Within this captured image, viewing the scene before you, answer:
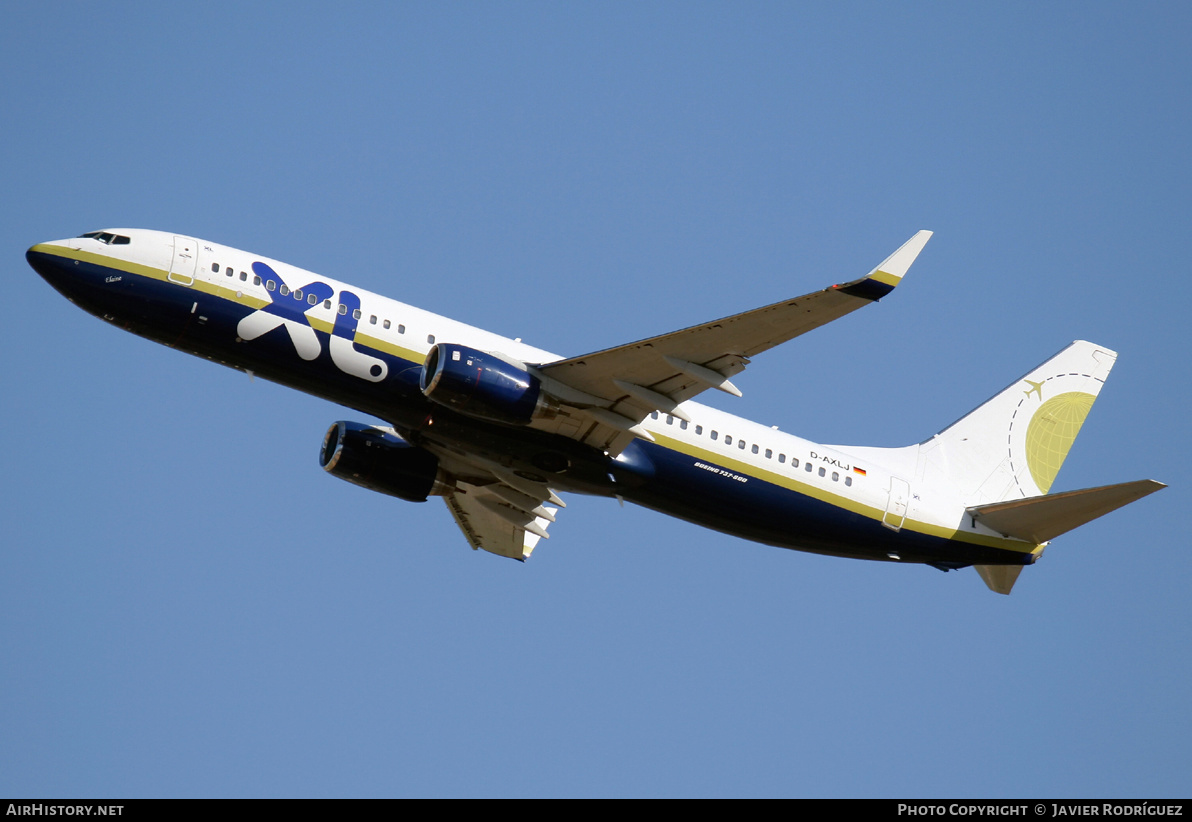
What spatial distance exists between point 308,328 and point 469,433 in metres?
5.42

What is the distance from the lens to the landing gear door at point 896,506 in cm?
3856

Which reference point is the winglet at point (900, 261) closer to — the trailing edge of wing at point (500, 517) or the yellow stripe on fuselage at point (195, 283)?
the yellow stripe on fuselage at point (195, 283)

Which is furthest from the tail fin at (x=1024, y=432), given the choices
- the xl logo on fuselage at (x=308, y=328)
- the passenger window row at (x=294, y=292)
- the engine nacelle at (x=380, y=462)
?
the passenger window row at (x=294, y=292)

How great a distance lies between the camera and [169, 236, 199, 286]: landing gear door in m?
34.0

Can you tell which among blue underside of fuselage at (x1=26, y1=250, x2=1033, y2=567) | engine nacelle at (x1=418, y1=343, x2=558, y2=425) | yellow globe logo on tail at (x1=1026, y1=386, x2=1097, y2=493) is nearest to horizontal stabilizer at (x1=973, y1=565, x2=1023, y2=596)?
blue underside of fuselage at (x1=26, y1=250, x2=1033, y2=567)

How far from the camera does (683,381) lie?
1304 inches

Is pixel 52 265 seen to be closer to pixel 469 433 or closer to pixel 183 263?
pixel 183 263

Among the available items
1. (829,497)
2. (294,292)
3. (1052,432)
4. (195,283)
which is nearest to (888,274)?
(829,497)

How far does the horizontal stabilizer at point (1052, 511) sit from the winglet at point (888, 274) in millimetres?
10282

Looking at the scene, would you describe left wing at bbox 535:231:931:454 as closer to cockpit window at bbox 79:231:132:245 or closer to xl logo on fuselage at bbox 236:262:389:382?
xl logo on fuselage at bbox 236:262:389:382

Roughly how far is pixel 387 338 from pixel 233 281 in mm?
4634
